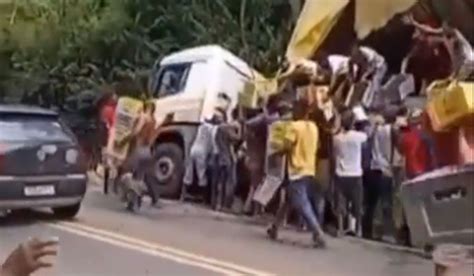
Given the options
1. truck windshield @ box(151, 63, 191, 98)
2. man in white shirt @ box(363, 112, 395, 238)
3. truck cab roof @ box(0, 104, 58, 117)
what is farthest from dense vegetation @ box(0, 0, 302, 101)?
man in white shirt @ box(363, 112, 395, 238)

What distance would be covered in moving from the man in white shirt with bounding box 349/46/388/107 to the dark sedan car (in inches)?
150

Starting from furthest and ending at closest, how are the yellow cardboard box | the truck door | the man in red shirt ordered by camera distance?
the truck door, the man in red shirt, the yellow cardboard box

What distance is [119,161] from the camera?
1764 cm

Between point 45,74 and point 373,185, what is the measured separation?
1471cm

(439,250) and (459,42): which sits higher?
(459,42)

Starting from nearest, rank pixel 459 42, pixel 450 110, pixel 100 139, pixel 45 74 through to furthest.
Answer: pixel 450 110, pixel 459 42, pixel 100 139, pixel 45 74

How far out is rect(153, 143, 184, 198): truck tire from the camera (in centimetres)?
1805

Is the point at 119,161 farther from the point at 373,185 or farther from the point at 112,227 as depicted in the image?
the point at 373,185

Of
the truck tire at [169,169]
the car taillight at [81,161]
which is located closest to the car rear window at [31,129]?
the car taillight at [81,161]

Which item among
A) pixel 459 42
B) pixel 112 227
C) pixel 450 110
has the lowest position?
pixel 112 227

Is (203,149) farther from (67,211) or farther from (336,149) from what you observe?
(336,149)

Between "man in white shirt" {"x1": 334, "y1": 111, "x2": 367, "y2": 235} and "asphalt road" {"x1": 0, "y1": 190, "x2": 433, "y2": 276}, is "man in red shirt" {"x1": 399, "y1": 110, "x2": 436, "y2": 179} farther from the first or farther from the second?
"asphalt road" {"x1": 0, "y1": 190, "x2": 433, "y2": 276}

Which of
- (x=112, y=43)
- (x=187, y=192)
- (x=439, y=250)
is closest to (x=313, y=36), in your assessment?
(x=187, y=192)

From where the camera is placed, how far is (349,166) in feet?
45.5
